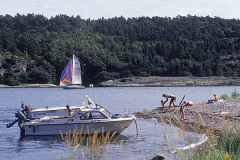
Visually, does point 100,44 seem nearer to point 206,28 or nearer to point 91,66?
point 91,66

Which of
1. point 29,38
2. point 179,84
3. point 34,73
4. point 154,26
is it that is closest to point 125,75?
point 179,84

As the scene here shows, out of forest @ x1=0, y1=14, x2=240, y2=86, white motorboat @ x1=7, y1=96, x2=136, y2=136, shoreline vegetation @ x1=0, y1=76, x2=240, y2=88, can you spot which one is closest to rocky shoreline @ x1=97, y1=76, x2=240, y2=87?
shoreline vegetation @ x1=0, y1=76, x2=240, y2=88

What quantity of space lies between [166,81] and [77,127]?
10704 centimetres

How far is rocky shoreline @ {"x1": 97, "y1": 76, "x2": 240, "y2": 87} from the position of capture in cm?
12350

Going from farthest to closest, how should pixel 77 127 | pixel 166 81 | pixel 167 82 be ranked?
pixel 166 81 → pixel 167 82 → pixel 77 127

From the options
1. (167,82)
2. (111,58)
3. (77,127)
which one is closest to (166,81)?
(167,82)

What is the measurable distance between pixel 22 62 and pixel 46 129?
107 meters

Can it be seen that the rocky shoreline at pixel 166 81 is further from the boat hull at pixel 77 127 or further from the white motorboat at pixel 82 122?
the boat hull at pixel 77 127

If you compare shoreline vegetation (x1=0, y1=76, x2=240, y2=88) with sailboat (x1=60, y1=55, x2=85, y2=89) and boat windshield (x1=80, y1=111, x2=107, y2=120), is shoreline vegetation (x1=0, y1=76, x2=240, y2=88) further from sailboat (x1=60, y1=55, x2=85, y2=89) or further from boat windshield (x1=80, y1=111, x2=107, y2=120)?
boat windshield (x1=80, y1=111, x2=107, y2=120)

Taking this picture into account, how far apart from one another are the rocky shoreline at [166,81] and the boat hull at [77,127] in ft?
339

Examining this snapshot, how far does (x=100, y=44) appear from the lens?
150500 millimetres

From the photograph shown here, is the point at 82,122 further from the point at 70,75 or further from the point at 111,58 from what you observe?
the point at 111,58

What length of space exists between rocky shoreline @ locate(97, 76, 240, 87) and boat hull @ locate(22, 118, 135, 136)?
339 ft

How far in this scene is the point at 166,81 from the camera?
414ft
